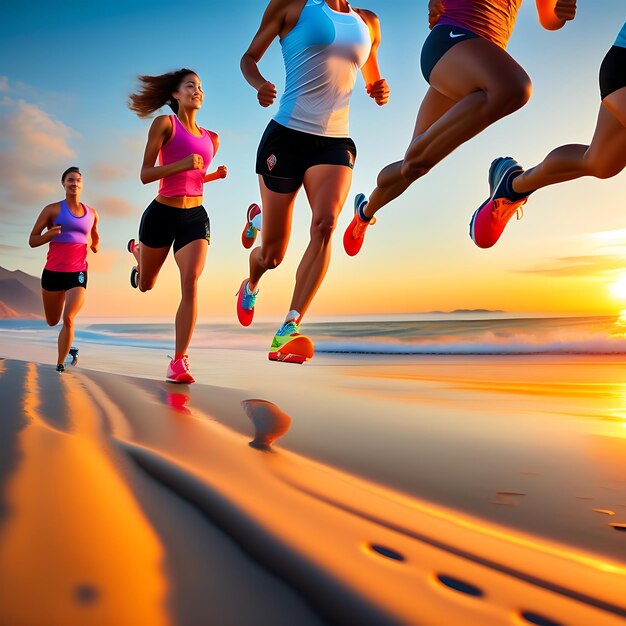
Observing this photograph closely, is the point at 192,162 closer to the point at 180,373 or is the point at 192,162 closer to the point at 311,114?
the point at 311,114

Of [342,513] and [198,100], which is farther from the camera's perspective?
[198,100]

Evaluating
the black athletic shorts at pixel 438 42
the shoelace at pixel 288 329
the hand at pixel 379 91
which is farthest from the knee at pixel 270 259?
the black athletic shorts at pixel 438 42

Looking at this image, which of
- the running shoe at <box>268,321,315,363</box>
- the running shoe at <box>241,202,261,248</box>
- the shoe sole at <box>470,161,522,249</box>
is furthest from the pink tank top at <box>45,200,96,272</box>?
the shoe sole at <box>470,161,522,249</box>

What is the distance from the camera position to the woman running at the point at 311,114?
3.04 m

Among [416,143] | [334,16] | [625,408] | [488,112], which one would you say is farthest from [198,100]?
[625,408]

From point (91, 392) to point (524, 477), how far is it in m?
1.98

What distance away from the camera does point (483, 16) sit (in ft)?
9.18

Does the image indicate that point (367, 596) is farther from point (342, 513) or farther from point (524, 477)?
point (524, 477)

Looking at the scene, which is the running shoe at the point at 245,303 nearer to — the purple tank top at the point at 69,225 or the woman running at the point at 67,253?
the woman running at the point at 67,253

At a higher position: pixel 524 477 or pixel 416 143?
pixel 416 143

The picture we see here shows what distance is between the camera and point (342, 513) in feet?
3.16

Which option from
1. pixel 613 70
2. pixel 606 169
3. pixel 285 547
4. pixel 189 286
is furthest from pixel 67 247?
pixel 285 547

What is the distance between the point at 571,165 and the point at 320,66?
1.43m

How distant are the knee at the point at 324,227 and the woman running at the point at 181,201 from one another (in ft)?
2.75
